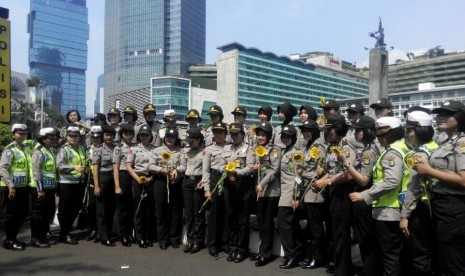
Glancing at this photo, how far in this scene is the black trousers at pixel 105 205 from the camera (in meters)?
7.33

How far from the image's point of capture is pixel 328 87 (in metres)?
112

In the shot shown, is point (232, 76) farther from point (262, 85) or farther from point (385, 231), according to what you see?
point (385, 231)

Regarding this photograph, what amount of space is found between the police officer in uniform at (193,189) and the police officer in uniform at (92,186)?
161 cm

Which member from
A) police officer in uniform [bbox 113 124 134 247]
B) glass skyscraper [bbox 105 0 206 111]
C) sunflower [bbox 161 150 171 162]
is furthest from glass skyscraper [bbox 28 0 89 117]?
sunflower [bbox 161 150 171 162]

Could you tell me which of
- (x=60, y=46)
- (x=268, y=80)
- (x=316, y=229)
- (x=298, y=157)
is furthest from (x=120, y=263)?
(x=60, y=46)

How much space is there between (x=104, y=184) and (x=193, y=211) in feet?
5.30

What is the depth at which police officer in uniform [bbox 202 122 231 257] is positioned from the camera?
652cm

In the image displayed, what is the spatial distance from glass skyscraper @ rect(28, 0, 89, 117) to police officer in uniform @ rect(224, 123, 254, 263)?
511 feet

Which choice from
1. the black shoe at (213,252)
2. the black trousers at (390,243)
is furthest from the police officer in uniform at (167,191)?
the black trousers at (390,243)

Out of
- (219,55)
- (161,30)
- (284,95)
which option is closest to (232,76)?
(219,55)

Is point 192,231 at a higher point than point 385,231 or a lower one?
lower

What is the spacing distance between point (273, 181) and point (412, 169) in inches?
85.0

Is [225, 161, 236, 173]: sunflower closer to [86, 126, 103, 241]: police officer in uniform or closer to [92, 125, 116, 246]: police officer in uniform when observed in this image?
[92, 125, 116, 246]: police officer in uniform

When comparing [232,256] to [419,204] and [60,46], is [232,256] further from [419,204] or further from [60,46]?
[60,46]
